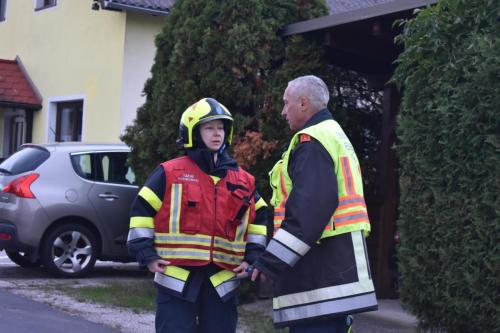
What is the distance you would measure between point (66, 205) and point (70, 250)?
0.54 meters

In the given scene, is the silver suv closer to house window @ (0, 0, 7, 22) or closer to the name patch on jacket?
the name patch on jacket

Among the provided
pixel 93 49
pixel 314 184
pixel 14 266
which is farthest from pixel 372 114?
pixel 93 49

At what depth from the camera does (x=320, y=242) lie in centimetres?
406

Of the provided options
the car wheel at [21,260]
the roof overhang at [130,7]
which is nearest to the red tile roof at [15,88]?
the roof overhang at [130,7]

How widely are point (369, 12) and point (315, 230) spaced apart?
443 cm

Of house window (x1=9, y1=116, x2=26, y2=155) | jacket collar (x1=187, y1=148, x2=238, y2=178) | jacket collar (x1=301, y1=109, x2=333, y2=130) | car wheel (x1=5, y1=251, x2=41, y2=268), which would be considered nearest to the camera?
jacket collar (x1=301, y1=109, x2=333, y2=130)

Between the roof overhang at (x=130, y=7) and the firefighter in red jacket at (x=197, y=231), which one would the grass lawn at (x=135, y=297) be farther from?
the roof overhang at (x=130, y=7)

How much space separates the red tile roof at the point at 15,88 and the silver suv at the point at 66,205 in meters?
8.03

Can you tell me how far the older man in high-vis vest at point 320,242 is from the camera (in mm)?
3932

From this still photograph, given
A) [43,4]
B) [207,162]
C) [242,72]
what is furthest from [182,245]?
[43,4]

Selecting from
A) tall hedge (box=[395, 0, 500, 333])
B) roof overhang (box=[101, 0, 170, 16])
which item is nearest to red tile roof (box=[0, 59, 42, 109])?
roof overhang (box=[101, 0, 170, 16])

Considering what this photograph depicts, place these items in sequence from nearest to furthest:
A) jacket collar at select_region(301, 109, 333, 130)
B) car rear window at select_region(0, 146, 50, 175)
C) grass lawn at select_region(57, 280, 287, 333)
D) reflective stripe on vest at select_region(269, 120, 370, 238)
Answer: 1. reflective stripe on vest at select_region(269, 120, 370, 238)
2. jacket collar at select_region(301, 109, 333, 130)
3. grass lawn at select_region(57, 280, 287, 333)
4. car rear window at select_region(0, 146, 50, 175)

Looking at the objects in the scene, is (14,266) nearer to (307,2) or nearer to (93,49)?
(307,2)

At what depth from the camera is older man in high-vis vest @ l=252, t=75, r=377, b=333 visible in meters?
3.93
